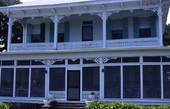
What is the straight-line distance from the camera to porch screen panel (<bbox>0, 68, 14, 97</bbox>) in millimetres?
18562

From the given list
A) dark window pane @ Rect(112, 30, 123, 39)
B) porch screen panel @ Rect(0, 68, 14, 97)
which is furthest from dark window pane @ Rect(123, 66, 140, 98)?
porch screen panel @ Rect(0, 68, 14, 97)

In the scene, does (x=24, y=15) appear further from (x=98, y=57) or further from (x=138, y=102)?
(x=138, y=102)

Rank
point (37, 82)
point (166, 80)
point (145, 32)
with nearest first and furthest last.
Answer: point (166, 80), point (37, 82), point (145, 32)

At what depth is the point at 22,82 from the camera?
18.3 metres

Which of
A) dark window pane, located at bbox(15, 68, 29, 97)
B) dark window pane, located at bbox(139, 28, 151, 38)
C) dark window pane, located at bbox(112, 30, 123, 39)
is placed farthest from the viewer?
dark window pane, located at bbox(112, 30, 123, 39)

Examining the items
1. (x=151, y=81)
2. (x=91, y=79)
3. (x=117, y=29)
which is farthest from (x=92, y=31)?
(x=151, y=81)

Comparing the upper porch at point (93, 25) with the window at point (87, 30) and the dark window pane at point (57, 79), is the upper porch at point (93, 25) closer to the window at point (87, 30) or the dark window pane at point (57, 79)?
the window at point (87, 30)

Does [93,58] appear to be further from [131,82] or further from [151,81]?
[151,81]

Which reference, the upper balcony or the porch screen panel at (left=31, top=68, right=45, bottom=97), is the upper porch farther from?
the porch screen panel at (left=31, top=68, right=45, bottom=97)

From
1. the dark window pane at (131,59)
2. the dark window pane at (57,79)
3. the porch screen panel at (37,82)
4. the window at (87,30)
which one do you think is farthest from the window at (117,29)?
the porch screen panel at (37,82)

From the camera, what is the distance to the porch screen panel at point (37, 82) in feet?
59.2

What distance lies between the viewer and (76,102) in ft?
56.3

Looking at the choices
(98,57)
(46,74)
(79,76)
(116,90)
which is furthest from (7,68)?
(116,90)

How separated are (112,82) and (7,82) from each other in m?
7.60
